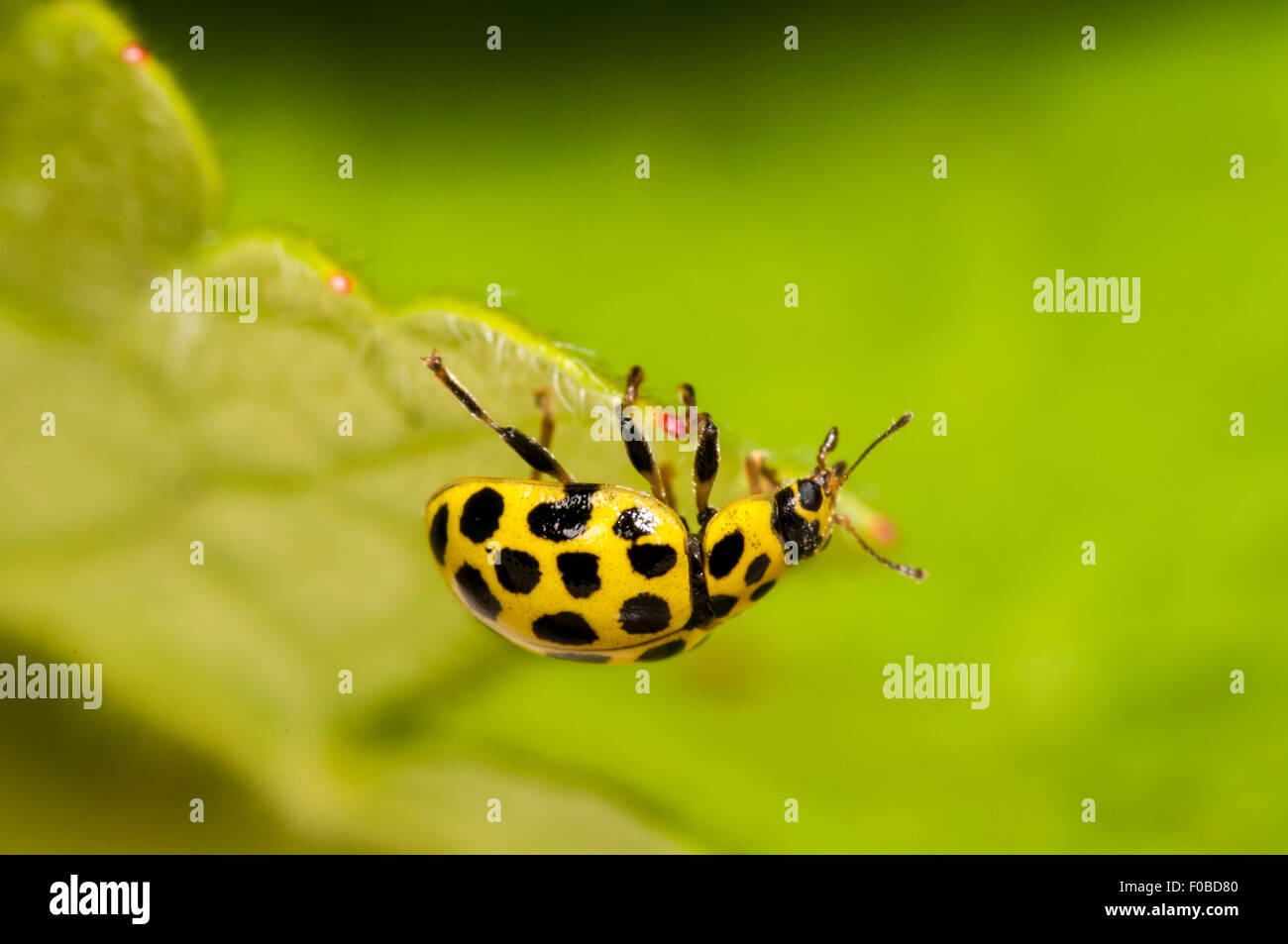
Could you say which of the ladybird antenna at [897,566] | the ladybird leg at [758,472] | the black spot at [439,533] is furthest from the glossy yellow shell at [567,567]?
the ladybird antenna at [897,566]

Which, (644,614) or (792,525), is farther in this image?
(792,525)

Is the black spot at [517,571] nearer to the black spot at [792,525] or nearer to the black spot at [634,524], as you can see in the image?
the black spot at [634,524]

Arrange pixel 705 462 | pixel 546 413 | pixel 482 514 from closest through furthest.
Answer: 1. pixel 546 413
2. pixel 705 462
3. pixel 482 514

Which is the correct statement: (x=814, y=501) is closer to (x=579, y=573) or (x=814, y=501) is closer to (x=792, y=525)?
(x=792, y=525)

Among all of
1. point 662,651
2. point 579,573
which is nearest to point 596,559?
point 579,573

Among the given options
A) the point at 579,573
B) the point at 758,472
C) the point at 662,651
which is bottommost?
the point at 662,651

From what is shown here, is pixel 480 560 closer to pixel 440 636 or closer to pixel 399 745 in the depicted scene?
pixel 440 636

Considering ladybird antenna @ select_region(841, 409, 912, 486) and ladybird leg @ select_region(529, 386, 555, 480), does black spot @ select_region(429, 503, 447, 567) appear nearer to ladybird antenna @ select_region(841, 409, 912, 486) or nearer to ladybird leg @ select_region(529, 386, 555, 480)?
ladybird leg @ select_region(529, 386, 555, 480)
